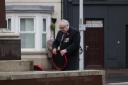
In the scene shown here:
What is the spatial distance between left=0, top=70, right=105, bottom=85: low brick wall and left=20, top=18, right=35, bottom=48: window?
Answer: 21.9m

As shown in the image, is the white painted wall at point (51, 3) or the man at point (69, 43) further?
the white painted wall at point (51, 3)

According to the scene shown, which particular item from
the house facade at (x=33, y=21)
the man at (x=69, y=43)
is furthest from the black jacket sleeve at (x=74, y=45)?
the house facade at (x=33, y=21)

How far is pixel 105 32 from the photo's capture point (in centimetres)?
3141

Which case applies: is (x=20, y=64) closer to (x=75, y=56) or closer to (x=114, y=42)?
(x=75, y=56)

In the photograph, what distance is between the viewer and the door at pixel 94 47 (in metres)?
31.4

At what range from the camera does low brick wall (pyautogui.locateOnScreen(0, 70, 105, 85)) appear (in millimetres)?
8734

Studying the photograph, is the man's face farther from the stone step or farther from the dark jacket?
the stone step

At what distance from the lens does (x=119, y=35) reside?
3161 centimetres

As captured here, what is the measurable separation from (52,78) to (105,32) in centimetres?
2263

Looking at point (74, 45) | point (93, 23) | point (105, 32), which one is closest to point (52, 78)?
point (74, 45)

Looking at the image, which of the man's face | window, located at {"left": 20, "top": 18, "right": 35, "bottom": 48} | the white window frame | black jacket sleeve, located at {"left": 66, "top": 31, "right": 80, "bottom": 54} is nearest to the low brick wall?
black jacket sleeve, located at {"left": 66, "top": 31, "right": 80, "bottom": 54}

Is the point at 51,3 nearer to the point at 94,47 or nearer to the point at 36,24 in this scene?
the point at 36,24

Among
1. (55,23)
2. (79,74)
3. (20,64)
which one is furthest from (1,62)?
(55,23)

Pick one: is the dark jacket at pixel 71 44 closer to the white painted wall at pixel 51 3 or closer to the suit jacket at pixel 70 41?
the suit jacket at pixel 70 41
